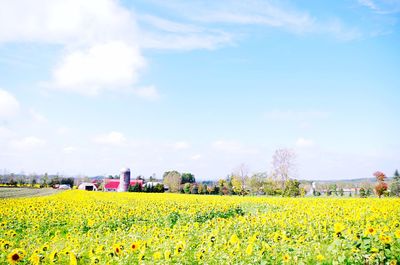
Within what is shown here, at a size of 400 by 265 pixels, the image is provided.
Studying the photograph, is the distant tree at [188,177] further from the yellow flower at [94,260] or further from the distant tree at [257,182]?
the yellow flower at [94,260]

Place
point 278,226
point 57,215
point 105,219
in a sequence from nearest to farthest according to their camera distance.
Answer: point 278,226 < point 105,219 < point 57,215

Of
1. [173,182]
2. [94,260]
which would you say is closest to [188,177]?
[173,182]

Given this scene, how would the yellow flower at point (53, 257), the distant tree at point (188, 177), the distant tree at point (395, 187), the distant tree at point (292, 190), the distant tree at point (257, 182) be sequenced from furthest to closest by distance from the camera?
the distant tree at point (188, 177), the distant tree at point (257, 182), the distant tree at point (395, 187), the distant tree at point (292, 190), the yellow flower at point (53, 257)

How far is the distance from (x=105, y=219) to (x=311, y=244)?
1117 cm

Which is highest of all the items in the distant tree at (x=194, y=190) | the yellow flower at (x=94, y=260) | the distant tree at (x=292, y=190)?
the yellow flower at (x=94, y=260)

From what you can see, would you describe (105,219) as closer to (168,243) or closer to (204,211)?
(204,211)

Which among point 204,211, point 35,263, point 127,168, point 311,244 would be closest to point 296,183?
point 204,211

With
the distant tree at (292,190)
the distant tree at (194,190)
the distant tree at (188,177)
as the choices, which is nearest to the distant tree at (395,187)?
the distant tree at (292,190)

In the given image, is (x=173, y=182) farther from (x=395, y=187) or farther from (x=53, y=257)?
(x=53, y=257)

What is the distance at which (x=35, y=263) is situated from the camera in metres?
6.12

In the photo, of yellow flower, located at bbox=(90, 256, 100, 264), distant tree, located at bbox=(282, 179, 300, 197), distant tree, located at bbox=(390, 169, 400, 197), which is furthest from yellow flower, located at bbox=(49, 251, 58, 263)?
distant tree, located at bbox=(390, 169, 400, 197)

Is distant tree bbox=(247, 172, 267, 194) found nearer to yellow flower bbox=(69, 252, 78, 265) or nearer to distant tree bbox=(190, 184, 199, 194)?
distant tree bbox=(190, 184, 199, 194)

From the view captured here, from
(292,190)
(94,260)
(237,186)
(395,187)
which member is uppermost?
(94,260)

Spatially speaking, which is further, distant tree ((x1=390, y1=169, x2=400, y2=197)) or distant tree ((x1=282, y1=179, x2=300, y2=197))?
distant tree ((x1=390, y1=169, x2=400, y2=197))
